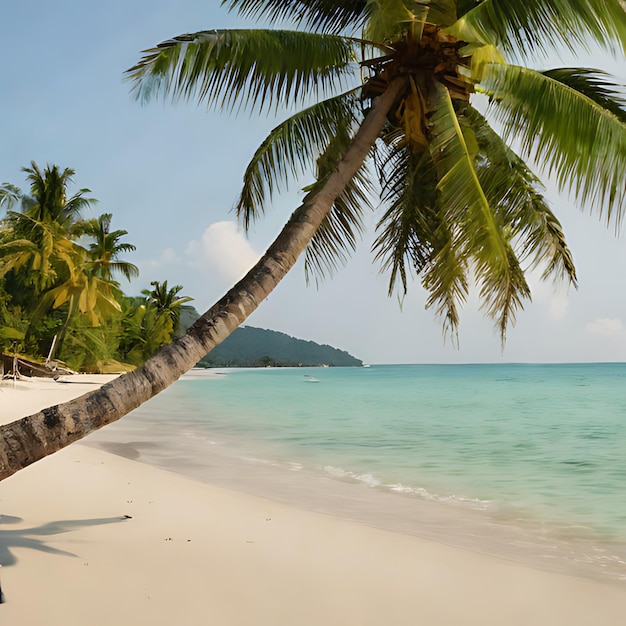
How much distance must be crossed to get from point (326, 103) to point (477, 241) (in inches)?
92.0

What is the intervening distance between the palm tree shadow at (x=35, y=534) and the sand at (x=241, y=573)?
0.01 metres

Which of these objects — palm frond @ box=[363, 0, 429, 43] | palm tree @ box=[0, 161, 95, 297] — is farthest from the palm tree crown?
palm tree @ box=[0, 161, 95, 297]

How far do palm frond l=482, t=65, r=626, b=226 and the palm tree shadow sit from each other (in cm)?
456

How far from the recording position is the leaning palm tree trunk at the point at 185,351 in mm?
3287

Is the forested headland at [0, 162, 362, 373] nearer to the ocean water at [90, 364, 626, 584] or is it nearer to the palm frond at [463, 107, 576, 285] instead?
the ocean water at [90, 364, 626, 584]

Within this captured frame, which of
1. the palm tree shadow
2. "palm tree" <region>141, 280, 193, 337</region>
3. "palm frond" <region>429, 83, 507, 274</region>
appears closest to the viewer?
the palm tree shadow

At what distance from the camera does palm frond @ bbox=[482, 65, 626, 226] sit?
493 cm

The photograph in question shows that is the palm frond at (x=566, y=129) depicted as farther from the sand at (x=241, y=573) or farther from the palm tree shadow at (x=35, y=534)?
the palm tree shadow at (x=35, y=534)

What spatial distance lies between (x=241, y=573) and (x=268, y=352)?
477ft

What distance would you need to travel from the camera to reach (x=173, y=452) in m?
10.9

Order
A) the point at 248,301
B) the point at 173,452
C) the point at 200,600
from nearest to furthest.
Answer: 1. the point at 200,600
2. the point at 248,301
3. the point at 173,452

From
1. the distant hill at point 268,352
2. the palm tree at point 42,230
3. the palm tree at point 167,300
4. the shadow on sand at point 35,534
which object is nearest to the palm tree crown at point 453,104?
the shadow on sand at point 35,534

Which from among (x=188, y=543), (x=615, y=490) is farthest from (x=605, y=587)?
(x=615, y=490)

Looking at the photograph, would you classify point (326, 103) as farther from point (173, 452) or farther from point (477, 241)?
point (173, 452)
